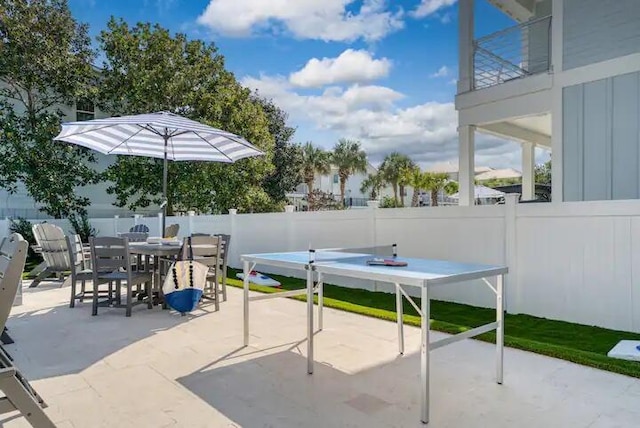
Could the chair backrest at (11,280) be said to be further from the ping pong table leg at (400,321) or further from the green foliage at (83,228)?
the green foliage at (83,228)

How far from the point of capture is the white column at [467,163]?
9391 millimetres

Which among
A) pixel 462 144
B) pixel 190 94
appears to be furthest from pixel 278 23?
pixel 462 144

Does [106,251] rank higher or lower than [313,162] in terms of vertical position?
lower

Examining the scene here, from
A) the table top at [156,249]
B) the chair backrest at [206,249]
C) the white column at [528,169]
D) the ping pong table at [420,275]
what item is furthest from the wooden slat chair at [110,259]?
the white column at [528,169]

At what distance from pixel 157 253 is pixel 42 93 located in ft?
38.2

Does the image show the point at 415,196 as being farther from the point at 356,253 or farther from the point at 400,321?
the point at 400,321

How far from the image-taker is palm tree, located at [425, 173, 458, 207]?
126 ft

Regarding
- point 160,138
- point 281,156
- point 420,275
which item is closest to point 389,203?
point 281,156

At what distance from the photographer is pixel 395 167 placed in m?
39.8

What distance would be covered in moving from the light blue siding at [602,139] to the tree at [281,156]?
17916 millimetres

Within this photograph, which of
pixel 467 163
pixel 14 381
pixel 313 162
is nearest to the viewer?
pixel 14 381

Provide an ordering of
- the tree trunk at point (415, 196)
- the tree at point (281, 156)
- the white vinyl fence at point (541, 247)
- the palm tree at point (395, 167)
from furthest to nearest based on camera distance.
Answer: the palm tree at point (395, 167), the tree trunk at point (415, 196), the tree at point (281, 156), the white vinyl fence at point (541, 247)

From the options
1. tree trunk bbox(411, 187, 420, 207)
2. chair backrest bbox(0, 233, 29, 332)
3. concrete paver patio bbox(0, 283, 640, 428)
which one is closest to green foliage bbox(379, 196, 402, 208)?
tree trunk bbox(411, 187, 420, 207)

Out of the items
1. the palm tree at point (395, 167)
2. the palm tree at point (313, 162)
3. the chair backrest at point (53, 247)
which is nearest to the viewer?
the chair backrest at point (53, 247)
